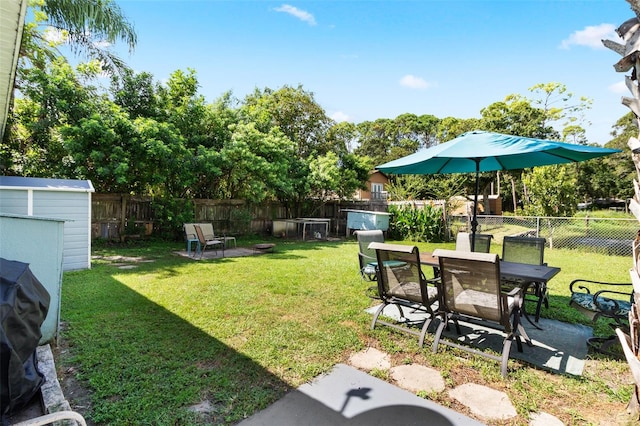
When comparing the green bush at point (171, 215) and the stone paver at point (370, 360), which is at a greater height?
the green bush at point (171, 215)

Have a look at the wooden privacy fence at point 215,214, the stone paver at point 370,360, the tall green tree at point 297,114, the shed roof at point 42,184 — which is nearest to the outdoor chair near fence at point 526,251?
the stone paver at point 370,360

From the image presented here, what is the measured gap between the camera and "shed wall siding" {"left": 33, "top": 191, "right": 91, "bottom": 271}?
6.46m

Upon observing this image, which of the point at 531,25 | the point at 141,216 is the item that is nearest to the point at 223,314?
the point at 141,216

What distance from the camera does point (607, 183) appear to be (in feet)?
101

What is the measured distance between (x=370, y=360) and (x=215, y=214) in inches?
401

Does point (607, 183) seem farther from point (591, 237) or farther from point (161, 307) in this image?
point (161, 307)

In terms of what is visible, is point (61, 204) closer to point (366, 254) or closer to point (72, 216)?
point (72, 216)

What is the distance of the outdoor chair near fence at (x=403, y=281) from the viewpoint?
337cm

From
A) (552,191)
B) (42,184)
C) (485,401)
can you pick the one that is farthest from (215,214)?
(552,191)

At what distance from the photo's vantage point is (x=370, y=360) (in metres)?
3.09

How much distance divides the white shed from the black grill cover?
19.3 feet

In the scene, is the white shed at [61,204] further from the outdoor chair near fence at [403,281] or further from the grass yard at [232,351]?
the outdoor chair near fence at [403,281]

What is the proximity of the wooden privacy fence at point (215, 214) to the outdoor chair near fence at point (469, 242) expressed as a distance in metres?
8.80

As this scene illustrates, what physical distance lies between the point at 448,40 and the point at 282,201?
9.08 m
